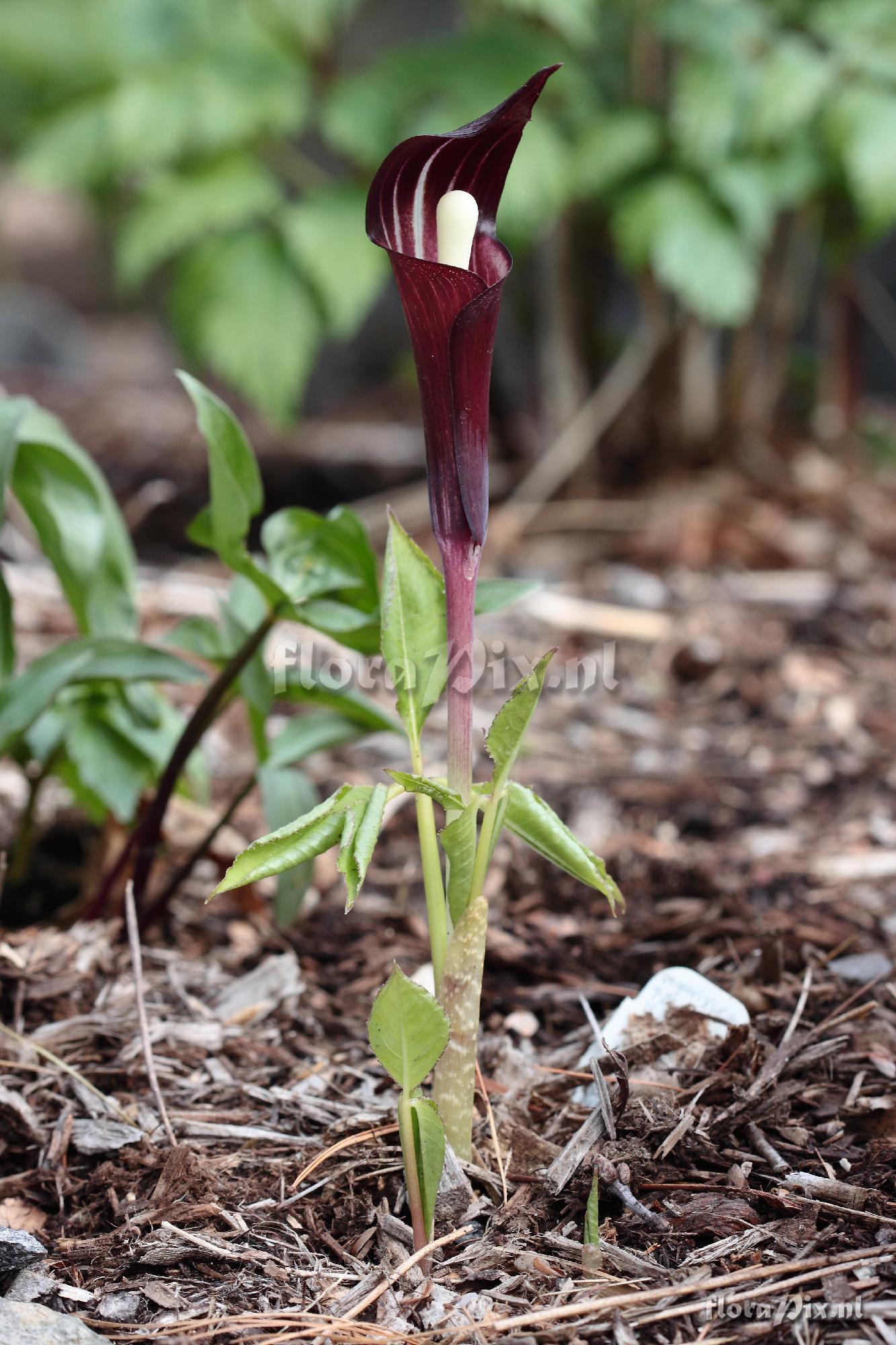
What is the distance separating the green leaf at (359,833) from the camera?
718mm

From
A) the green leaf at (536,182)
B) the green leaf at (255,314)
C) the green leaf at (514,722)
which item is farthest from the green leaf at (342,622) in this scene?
the green leaf at (255,314)

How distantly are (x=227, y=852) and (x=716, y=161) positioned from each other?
1852 mm

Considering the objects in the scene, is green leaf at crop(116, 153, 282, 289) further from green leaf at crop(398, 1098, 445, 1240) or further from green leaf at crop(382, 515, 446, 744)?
green leaf at crop(398, 1098, 445, 1240)

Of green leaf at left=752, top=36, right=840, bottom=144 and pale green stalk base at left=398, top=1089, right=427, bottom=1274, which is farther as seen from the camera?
green leaf at left=752, top=36, right=840, bottom=144

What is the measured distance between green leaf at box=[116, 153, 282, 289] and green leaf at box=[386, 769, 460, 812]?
205 cm

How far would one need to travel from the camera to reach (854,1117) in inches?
36.6

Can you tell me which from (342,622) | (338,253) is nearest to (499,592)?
(342,622)

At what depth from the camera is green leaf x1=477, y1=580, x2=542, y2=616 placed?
3.26 ft

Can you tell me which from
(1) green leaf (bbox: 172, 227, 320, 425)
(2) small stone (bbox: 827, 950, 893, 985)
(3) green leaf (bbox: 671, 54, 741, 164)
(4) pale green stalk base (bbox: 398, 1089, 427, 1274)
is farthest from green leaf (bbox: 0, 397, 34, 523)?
(3) green leaf (bbox: 671, 54, 741, 164)

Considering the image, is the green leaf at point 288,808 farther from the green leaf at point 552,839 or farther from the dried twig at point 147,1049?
the green leaf at point 552,839

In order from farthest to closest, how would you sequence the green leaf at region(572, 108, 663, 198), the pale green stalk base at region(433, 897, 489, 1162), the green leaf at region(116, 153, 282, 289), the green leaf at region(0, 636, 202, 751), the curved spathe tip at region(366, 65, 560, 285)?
the green leaf at region(116, 153, 282, 289), the green leaf at region(572, 108, 663, 198), the green leaf at region(0, 636, 202, 751), the pale green stalk base at region(433, 897, 489, 1162), the curved spathe tip at region(366, 65, 560, 285)

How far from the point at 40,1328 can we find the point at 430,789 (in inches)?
16.7

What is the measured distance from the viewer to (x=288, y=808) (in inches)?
42.0

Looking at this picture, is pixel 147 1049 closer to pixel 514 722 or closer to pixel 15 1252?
pixel 15 1252
